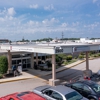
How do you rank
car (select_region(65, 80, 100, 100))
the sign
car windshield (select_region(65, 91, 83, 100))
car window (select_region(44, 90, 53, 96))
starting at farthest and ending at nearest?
1. the sign
2. car (select_region(65, 80, 100, 100))
3. car window (select_region(44, 90, 53, 96))
4. car windshield (select_region(65, 91, 83, 100))

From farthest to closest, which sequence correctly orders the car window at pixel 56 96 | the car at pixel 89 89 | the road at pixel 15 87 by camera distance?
1. the road at pixel 15 87
2. the car at pixel 89 89
3. the car window at pixel 56 96

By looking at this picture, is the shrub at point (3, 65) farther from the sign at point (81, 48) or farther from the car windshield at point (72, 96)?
the car windshield at point (72, 96)

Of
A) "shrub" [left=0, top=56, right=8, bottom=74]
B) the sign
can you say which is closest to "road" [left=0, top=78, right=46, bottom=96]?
"shrub" [left=0, top=56, right=8, bottom=74]

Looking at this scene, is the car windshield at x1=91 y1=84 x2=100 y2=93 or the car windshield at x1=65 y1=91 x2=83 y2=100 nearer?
the car windshield at x1=65 y1=91 x2=83 y2=100

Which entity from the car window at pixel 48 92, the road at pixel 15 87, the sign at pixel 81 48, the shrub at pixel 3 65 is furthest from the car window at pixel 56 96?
the shrub at pixel 3 65

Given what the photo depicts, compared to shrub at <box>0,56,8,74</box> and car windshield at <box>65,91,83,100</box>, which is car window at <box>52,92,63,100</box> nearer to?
car windshield at <box>65,91,83,100</box>

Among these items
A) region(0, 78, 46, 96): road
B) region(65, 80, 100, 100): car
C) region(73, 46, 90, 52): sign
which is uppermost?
region(73, 46, 90, 52): sign

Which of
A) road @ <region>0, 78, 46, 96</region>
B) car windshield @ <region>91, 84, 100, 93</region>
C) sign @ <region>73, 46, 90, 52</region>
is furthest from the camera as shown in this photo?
sign @ <region>73, 46, 90, 52</region>

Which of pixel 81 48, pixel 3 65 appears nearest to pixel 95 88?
pixel 81 48

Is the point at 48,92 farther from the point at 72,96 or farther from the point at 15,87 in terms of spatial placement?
the point at 15,87

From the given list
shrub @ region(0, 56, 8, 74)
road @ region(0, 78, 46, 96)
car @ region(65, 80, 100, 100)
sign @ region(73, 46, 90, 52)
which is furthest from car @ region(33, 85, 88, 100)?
shrub @ region(0, 56, 8, 74)

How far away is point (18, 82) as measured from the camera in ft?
62.2

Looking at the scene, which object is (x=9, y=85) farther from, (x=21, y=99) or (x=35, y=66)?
(x=35, y=66)

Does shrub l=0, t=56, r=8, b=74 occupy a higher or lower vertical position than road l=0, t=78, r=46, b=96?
higher
